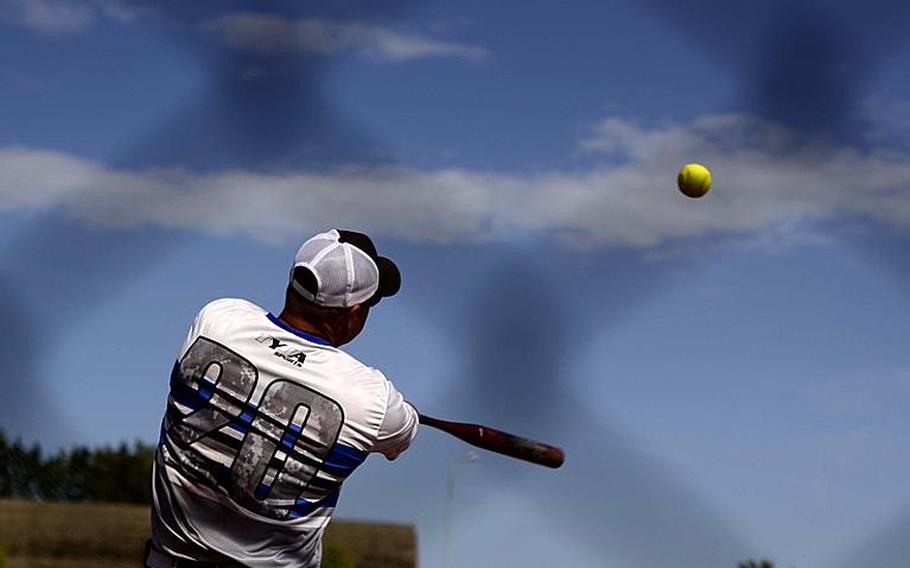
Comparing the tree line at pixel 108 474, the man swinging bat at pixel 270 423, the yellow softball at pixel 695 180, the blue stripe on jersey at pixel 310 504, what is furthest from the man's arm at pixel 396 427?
the tree line at pixel 108 474

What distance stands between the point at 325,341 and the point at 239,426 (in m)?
0.44

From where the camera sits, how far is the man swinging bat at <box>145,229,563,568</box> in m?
5.32

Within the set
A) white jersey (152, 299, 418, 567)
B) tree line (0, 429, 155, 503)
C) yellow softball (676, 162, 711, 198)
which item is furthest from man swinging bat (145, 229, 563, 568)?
tree line (0, 429, 155, 503)

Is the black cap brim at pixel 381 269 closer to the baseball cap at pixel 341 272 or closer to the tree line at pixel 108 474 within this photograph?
the baseball cap at pixel 341 272

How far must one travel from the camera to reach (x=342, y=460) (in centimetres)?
544

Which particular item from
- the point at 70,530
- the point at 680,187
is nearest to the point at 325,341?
the point at 680,187

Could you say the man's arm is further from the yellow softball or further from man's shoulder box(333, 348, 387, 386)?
the yellow softball

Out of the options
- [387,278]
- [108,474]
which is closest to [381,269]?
[387,278]

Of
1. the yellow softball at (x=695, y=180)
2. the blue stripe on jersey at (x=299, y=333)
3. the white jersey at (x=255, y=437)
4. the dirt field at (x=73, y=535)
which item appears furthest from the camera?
the dirt field at (x=73, y=535)

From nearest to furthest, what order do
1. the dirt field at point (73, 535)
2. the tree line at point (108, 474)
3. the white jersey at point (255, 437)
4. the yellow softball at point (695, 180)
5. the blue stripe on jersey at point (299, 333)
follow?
the white jersey at point (255, 437)
the blue stripe on jersey at point (299, 333)
the yellow softball at point (695, 180)
the dirt field at point (73, 535)
the tree line at point (108, 474)

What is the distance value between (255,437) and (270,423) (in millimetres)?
68

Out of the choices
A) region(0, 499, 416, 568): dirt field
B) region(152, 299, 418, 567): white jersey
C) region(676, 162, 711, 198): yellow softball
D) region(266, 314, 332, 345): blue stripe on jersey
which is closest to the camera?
region(152, 299, 418, 567): white jersey

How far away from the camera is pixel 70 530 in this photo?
35.9 feet

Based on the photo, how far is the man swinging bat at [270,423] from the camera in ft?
17.4
